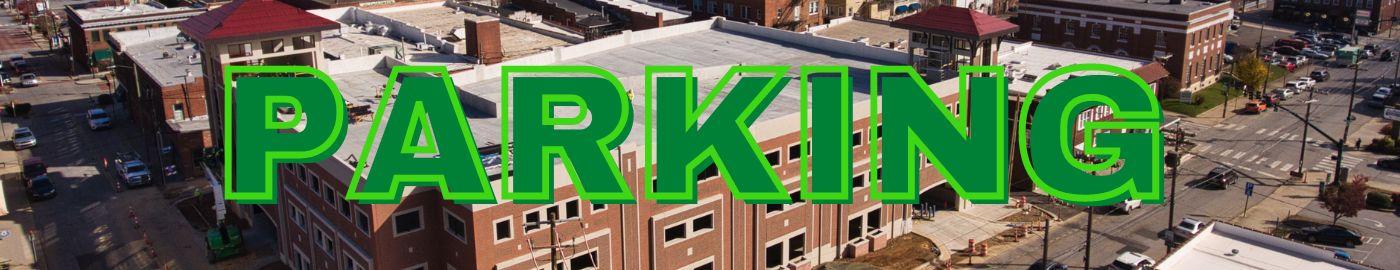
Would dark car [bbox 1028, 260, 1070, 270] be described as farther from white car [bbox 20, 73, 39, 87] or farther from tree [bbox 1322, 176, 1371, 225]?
white car [bbox 20, 73, 39, 87]

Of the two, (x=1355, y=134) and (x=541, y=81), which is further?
(x=1355, y=134)

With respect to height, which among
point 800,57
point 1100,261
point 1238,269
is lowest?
point 1100,261

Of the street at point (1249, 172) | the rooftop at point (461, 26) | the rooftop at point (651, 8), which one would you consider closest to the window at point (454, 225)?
the street at point (1249, 172)

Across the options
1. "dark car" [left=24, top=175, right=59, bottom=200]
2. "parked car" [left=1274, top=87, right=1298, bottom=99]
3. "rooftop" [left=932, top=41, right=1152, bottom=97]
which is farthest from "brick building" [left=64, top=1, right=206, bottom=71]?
"parked car" [left=1274, top=87, right=1298, bottom=99]

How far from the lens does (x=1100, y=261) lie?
210 ft

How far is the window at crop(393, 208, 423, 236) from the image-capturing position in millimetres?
51156

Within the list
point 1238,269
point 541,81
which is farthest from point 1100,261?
point 541,81

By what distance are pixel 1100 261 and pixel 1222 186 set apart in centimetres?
1894

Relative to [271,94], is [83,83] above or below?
below

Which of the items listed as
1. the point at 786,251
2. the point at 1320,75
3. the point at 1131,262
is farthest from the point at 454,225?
the point at 1320,75

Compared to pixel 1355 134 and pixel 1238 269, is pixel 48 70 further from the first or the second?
pixel 1355 134

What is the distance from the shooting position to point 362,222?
169 ft

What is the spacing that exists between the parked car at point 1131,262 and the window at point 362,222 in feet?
127

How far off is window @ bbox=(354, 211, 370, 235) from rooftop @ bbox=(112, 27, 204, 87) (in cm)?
3583
